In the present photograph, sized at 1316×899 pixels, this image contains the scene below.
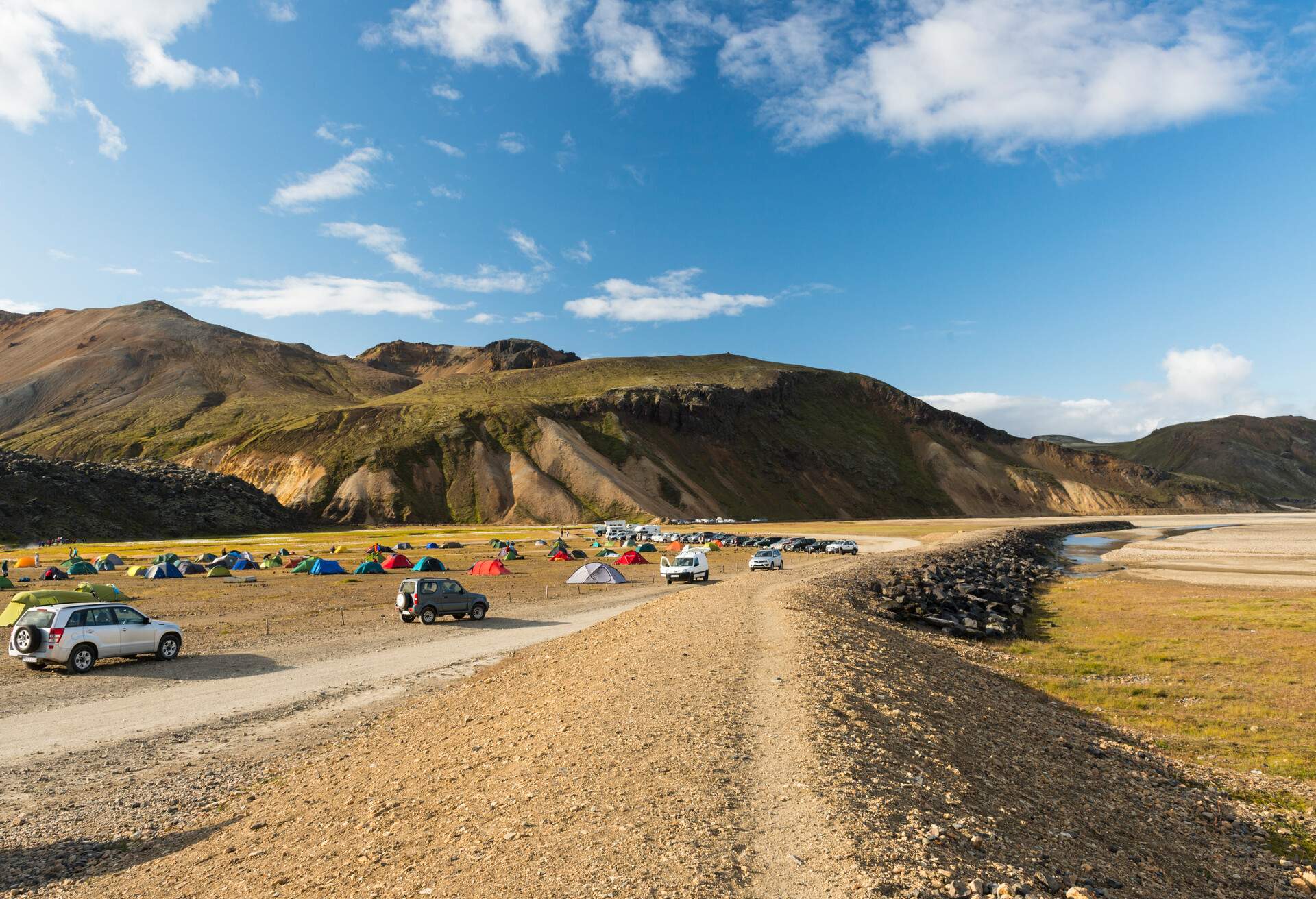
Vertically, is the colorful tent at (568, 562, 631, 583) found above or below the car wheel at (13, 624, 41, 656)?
below

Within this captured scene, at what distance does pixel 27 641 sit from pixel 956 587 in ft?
113

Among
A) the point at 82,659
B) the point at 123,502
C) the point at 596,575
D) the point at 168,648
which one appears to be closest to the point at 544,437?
the point at 123,502

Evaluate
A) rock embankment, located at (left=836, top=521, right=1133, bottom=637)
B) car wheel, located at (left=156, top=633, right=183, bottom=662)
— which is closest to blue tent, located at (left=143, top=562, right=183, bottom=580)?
car wheel, located at (left=156, top=633, right=183, bottom=662)

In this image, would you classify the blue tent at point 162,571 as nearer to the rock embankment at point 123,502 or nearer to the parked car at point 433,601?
the parked car at point 433,601

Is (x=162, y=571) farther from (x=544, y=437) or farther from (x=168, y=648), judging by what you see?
(x=544, y=437)

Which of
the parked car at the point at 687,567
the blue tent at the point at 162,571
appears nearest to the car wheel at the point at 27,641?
the parked car at the point at 687,567

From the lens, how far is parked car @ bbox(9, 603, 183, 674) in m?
19.3

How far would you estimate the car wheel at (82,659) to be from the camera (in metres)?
19.5

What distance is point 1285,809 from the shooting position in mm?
10812

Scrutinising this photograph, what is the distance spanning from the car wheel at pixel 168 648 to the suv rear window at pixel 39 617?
274 cm

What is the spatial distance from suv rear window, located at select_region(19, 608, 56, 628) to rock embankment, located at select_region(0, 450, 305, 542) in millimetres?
78416

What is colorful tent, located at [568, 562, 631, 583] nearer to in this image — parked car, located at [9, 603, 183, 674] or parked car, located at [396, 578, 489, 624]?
parked car, located at [396, 578, 489, 624]

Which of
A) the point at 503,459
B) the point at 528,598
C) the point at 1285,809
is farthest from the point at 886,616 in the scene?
the point at 503,459

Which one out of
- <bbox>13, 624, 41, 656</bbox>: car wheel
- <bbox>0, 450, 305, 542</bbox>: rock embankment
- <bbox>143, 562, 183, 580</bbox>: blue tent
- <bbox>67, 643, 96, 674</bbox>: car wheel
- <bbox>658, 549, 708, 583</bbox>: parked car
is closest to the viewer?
<bbox>13, 624, 41, 656</bbox>: car wheel
